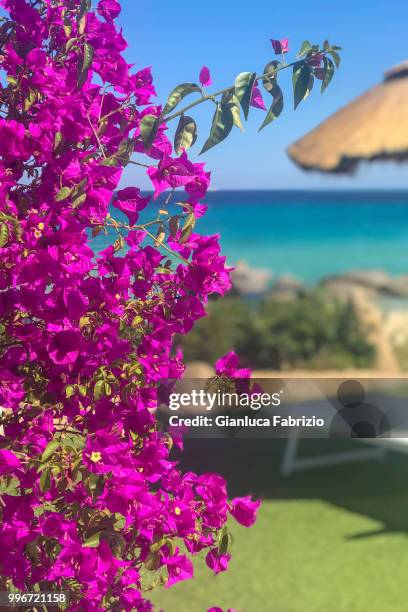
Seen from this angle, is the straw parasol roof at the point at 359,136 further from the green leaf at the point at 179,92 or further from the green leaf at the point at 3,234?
the green leaf at the point at 3,234

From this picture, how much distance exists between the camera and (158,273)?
1257 mm

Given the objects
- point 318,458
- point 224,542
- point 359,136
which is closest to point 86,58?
point 224,542

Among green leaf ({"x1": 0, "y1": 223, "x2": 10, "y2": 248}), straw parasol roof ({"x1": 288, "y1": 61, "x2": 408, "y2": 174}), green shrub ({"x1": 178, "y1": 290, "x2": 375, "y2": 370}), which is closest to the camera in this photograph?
green leaf ({"x1": 0, "y1": 223, "x2": 10, "y2": 248})

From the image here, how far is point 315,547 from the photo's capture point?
11.9ft

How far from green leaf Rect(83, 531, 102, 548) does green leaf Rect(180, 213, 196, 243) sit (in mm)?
430

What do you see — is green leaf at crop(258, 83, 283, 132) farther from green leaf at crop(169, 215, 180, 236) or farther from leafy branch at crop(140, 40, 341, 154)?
green leaf at crop(169, 215, 180, 236)

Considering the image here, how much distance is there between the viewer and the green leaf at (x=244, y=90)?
3.68 feet

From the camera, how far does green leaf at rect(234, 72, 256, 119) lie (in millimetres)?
1121

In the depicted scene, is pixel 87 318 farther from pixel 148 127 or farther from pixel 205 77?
pixel 205 77

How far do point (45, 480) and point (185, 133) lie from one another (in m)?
0.52

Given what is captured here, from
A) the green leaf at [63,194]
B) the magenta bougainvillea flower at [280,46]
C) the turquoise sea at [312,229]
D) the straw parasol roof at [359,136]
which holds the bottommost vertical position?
the green leaf at [63,194]

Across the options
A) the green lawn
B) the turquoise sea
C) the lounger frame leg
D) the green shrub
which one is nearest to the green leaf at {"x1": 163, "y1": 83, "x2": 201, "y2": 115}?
the green lawn

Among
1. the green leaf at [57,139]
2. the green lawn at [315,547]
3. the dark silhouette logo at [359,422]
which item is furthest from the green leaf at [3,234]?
the dark silhouette logo at [359,422]

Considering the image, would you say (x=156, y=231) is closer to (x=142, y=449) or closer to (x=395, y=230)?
(x=142, y=449)
